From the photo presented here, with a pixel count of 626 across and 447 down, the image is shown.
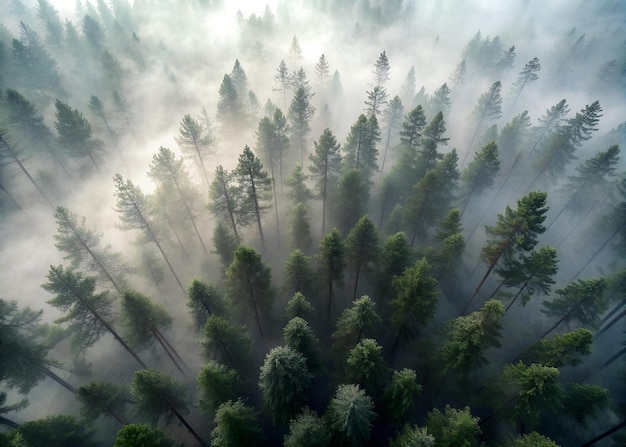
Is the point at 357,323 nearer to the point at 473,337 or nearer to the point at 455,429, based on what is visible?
the point at 473,337

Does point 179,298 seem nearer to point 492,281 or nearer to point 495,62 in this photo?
point 492,281

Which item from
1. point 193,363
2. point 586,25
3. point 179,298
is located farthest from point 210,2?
point 586,25

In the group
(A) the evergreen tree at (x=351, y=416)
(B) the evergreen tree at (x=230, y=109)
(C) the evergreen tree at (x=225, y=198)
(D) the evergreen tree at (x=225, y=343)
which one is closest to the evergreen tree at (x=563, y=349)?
(A) the evergreen tree at (x=351, y=416)

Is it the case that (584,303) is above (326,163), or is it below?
below

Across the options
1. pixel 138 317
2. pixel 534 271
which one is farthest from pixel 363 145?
pixel 138 317

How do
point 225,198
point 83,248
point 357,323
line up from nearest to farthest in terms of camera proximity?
point 357,323 < point 83,248 < point 225,198

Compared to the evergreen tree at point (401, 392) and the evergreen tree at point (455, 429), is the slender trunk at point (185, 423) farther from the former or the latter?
the evergreen tree at point (455, 429)
